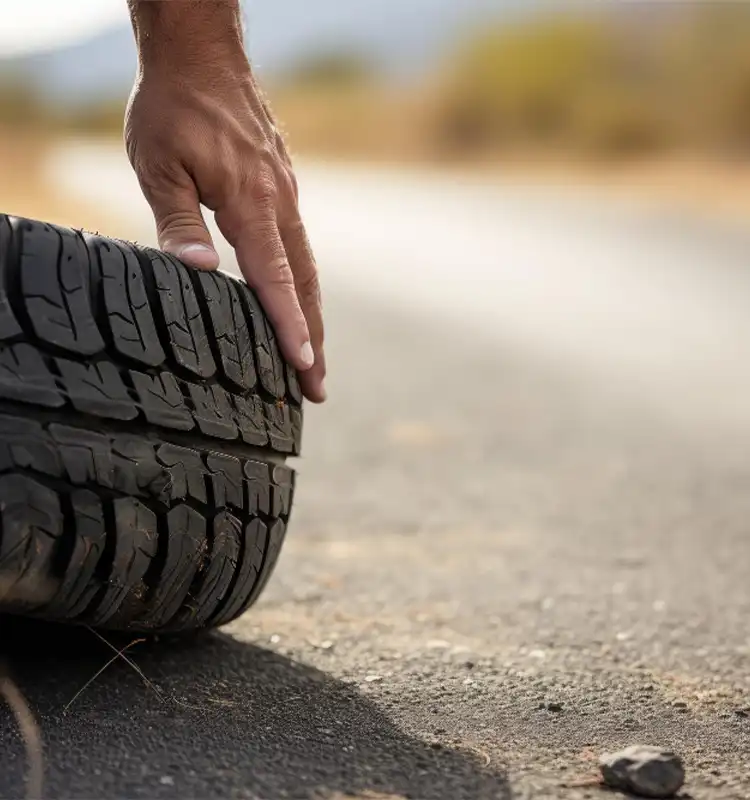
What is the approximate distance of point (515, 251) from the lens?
11.4m

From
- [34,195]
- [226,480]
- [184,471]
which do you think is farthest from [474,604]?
[34,195]

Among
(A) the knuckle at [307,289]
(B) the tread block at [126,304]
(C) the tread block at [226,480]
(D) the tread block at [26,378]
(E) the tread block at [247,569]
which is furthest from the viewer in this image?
(A) the knuckle at [307,289]

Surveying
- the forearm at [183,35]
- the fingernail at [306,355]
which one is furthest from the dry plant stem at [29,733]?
the forearm at [183,35]

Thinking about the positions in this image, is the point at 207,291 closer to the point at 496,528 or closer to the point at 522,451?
the point at 496,528

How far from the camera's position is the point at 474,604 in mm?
2998

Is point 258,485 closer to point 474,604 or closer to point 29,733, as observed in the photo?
point 29,733

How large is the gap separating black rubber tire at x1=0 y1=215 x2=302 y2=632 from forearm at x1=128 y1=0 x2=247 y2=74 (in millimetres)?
571

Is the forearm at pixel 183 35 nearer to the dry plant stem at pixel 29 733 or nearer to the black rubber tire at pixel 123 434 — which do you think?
the black rubber tire at pixel 123 434

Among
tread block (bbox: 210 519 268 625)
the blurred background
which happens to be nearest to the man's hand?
tread block (bbox: 210 519 268 625)

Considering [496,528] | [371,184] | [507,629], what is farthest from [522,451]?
[371,184]

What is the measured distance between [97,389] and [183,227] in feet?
1.90

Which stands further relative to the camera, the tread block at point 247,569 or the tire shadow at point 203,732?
the tread block at point 247,569

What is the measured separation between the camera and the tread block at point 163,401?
190cm

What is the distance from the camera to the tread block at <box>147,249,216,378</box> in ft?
6.48
